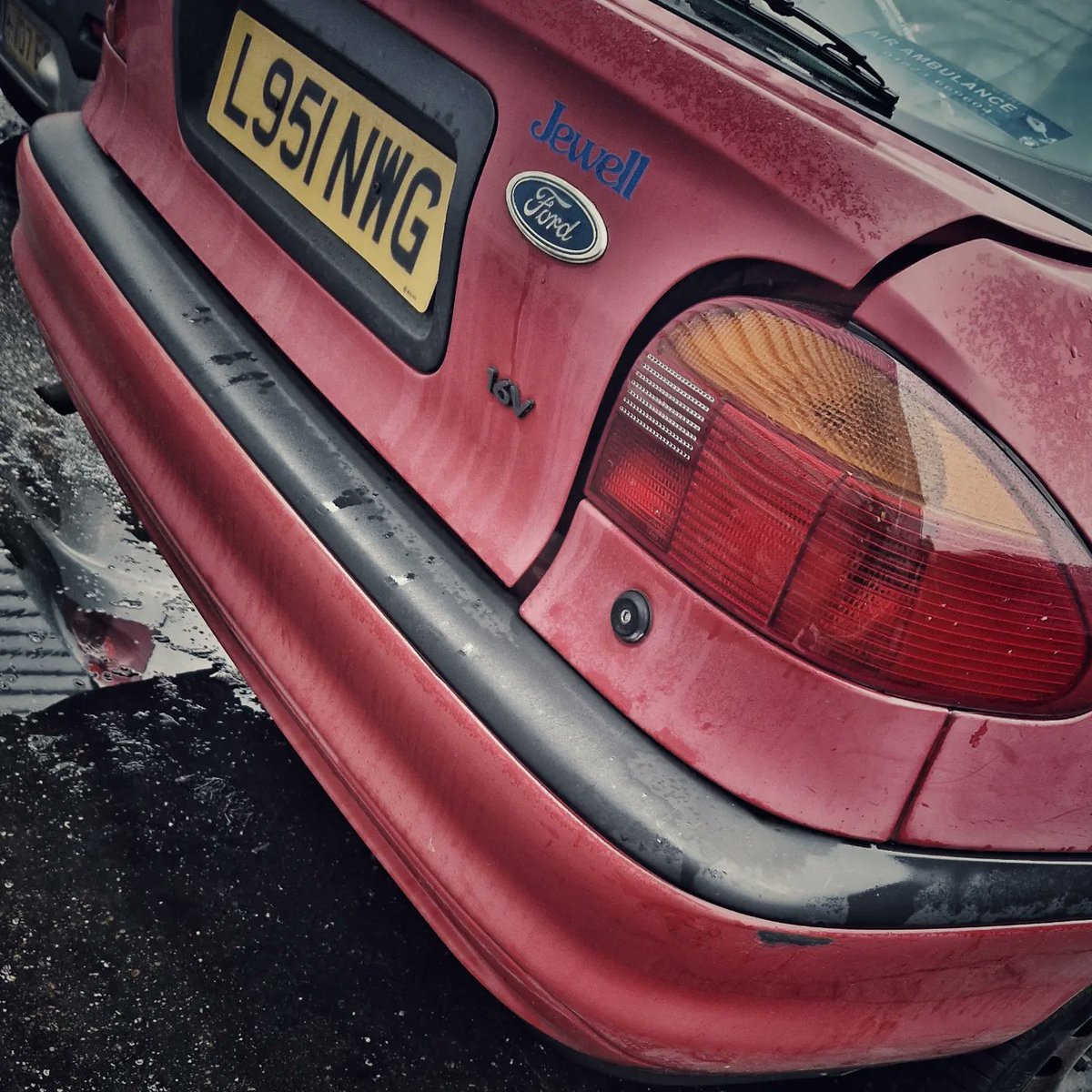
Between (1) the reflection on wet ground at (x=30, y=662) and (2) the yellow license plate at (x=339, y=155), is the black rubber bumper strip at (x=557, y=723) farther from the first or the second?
(1) the reflection on wet ground at (x=30, y=662)

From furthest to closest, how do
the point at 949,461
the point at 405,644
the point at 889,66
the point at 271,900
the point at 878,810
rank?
the point at 271,900 → the point at 889,66 → the point at 405,644 → the point at 878,810 → the point at 949,461

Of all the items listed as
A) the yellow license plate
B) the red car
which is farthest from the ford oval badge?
the yellow license plate

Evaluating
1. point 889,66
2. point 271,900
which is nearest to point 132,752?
point 271,900

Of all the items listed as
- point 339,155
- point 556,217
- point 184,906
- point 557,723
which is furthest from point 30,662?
point 556,217

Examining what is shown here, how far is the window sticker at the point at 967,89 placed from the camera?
175cm

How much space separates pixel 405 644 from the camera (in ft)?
4.77

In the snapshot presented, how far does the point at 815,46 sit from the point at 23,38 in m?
2.49

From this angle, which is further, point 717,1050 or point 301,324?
point 301,324

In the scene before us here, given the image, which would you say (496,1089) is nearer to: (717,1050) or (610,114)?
(717,1050)

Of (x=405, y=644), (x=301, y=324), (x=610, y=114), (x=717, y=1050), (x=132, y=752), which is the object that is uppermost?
(x=610, y=114)

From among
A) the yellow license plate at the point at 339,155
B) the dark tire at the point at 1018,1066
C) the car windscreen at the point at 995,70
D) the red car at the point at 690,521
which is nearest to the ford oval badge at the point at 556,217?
the red car at the point at 690,521

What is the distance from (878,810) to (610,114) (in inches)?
33.8

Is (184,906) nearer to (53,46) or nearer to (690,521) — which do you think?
(690,521)

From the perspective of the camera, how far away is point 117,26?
2.21 meters
